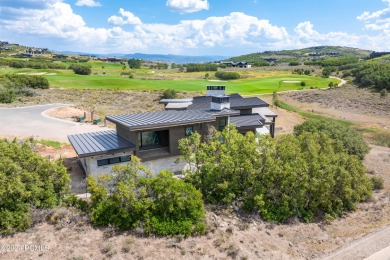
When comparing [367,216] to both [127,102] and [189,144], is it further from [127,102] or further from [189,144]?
[127,102]

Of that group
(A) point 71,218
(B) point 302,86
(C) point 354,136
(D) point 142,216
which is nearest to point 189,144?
(D) point 142,216

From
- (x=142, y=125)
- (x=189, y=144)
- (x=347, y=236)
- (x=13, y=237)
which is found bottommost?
A: (x=347, y=236)

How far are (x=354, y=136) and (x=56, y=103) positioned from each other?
4051 cm

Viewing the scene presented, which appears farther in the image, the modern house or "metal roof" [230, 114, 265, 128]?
"metal roof" [230, 114, 265, 128]

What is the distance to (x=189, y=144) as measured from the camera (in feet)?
66.8

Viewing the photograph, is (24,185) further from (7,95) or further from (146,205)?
(7,95)

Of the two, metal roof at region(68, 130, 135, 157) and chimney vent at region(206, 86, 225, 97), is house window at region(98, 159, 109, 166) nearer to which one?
metal roof at region(68, 130, 135, 157)

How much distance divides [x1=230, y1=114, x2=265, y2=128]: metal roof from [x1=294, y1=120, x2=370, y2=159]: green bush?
509 centimetres

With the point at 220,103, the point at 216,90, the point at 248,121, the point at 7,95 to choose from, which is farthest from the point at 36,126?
the point at 248,121

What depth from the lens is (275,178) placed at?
17562mm

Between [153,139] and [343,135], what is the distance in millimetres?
19365

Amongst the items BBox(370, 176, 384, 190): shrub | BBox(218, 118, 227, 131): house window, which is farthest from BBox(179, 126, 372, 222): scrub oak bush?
BBox(218, 118, 227, 131): house window

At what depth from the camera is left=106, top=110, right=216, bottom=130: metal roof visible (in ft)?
64.2

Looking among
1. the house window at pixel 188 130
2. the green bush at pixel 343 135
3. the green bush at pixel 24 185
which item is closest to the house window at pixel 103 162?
the green bush at pixel 24 185
